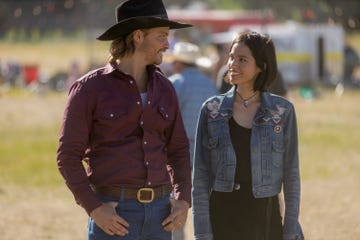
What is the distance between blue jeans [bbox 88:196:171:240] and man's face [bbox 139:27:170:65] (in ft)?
2.31

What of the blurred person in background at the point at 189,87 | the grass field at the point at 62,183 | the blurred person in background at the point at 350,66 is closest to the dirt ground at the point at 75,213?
the grass field at the point at 62,183

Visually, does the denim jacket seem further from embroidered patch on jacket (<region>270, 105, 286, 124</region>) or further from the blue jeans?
the blue jeans

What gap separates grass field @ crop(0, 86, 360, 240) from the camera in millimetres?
10906

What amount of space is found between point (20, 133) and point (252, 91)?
1755cm

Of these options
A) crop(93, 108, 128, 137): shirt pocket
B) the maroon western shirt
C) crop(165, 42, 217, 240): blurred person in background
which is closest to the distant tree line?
crop(165, 42, 217, 240): blurred person in background

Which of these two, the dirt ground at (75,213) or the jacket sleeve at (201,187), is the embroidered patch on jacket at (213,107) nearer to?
the jacket sleeve at (201,187)

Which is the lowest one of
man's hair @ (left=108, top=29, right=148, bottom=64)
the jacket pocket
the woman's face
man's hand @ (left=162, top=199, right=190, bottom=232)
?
man's hand @ (left=162, top=199, right=190, bottom=232)

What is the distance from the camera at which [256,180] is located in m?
5.34

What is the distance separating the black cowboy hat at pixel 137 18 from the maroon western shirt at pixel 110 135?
0.18 m

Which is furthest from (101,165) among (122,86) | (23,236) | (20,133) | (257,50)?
(20,133)

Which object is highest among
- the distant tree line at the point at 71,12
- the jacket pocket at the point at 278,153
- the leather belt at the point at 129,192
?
the distant tree line at the point at 71,12

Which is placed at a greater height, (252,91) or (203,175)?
(252,91)

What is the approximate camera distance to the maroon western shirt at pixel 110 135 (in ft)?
15.4

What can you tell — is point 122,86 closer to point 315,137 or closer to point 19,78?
point 315,137
